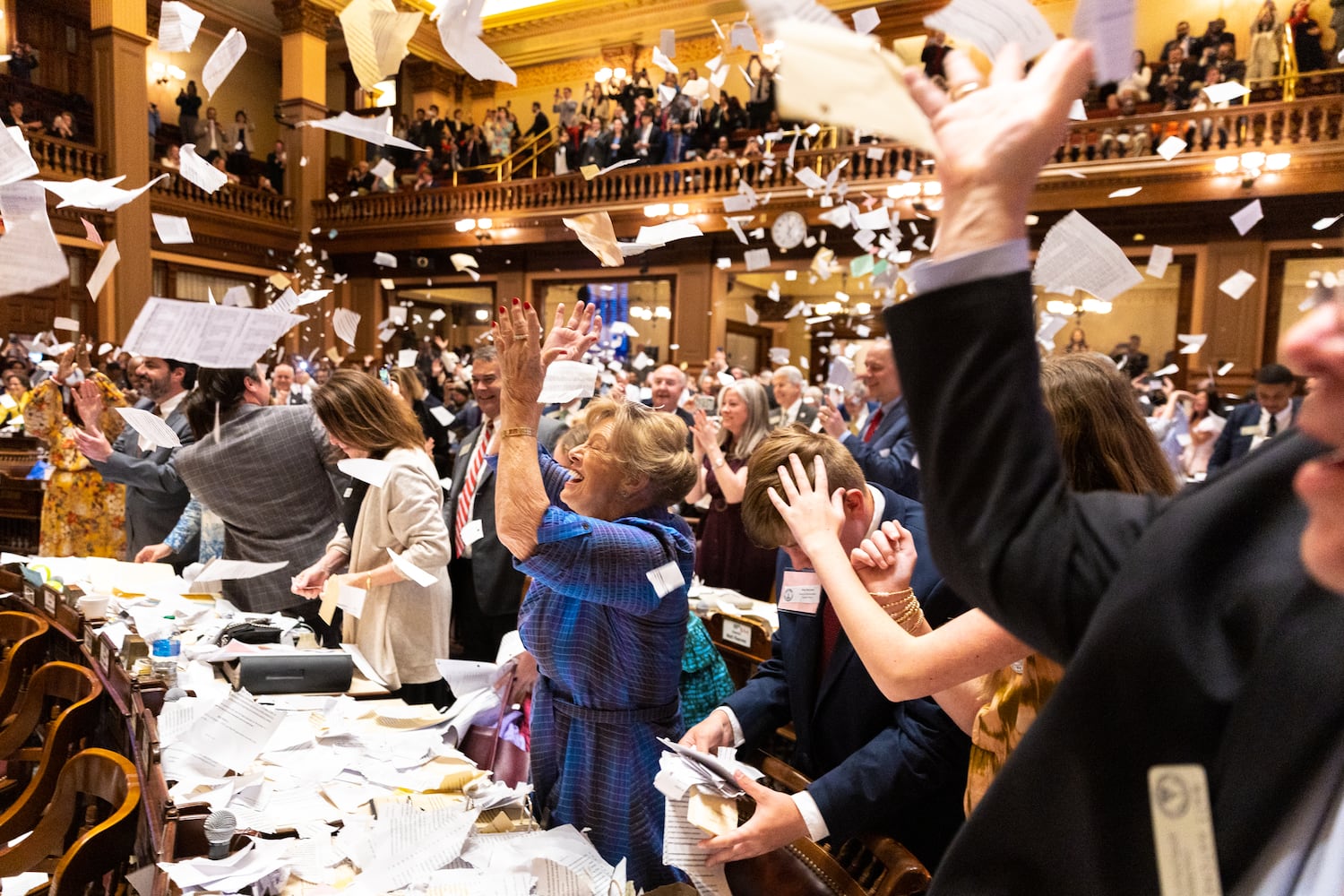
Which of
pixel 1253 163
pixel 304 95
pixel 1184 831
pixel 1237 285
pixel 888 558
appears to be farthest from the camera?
pixel 304 95

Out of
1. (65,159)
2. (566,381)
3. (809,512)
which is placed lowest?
(809,512)

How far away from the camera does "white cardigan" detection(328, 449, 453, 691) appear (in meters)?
2.71

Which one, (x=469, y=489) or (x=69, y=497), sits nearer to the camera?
(x=469, y=489)

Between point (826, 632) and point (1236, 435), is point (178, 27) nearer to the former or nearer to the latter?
point (826, 632)

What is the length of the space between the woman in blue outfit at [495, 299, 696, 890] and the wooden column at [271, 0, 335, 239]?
45.8 feet

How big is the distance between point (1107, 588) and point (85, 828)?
1.94m

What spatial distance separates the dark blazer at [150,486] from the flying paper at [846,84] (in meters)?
3.57

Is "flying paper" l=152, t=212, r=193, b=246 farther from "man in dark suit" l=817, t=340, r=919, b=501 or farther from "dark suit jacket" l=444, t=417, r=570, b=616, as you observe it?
"man in dark suit" l=817, t=340, r=919, b=501

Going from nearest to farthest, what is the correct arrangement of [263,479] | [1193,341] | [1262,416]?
[263,479] < [1262,416] < [1193,341]

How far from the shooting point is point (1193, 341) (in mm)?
10234

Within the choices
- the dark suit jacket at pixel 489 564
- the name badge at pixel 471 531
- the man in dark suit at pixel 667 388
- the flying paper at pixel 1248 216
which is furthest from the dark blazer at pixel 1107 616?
the flying paper at pixel 1248 216

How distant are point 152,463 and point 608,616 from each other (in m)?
2.72

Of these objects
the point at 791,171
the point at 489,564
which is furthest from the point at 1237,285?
the point at 489,564

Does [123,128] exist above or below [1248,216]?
above
